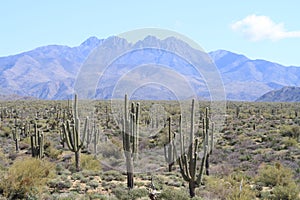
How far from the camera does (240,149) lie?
2525 cm

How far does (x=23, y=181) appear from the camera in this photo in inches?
451

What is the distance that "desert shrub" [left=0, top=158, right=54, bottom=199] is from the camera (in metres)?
11.2

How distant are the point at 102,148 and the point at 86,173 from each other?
5.40m

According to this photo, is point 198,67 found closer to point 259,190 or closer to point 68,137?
point 259,190

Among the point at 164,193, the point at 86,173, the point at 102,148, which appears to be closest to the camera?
the point at 164,193

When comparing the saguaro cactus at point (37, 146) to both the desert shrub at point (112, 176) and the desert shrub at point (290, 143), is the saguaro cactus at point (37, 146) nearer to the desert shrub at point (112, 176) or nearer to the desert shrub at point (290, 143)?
the desert shrub at point (112, 176)

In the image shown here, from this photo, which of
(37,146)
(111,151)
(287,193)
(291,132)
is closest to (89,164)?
(37,146)

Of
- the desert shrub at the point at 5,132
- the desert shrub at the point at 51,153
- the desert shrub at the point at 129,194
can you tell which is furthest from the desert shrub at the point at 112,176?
the desert shrub at the point at 5,132

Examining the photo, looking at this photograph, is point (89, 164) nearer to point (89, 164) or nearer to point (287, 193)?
point (89, 164)

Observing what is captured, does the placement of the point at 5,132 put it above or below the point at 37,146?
below

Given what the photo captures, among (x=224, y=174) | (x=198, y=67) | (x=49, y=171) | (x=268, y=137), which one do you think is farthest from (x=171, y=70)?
(x=268, y=137)

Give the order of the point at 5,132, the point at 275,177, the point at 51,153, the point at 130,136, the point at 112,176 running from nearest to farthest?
1. the point at 130,136
2. the point at 275,177
3. the point at 112,176
4. the point at 51,153
5. the point at 5,132

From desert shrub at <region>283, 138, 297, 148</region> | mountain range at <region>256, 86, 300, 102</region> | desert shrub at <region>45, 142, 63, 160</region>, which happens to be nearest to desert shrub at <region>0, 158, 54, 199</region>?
desert shrub at <region>45, 142, 63, 160</region>

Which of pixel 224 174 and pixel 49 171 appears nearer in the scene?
pixel 49 171
